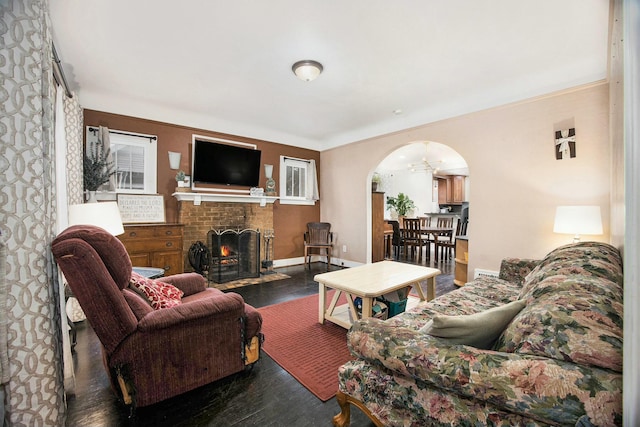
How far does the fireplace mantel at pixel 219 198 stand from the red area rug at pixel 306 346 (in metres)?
2.12

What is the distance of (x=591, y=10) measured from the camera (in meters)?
2.07

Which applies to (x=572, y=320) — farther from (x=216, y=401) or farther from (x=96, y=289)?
(x=96, y=289)

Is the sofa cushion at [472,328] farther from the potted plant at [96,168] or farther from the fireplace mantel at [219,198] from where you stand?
the fireplace mantel at [219,198]

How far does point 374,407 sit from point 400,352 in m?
0.38

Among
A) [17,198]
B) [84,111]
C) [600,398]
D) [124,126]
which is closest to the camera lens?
[600,398]

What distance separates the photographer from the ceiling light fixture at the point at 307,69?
2.79 m

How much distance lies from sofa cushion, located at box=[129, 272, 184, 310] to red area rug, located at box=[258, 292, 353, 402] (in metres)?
0.89

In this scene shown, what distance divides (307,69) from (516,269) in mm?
2885

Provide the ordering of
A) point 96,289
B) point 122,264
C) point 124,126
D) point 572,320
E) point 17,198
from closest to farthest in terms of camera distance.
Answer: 1. point 572,320
2. point 17,198
3. point 96,289
4. point 122,264
5. point 124,126

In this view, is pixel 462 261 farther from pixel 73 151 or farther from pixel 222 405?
pixel 73 151

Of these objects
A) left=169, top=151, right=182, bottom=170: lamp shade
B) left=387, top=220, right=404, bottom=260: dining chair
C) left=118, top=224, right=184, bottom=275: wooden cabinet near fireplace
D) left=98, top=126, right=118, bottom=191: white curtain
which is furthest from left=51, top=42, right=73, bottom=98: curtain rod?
left=387, top=220, right=404, bottom=260: dining chair

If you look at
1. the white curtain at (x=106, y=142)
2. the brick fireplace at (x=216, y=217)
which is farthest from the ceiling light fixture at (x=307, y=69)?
the white curtain at (x=106, y=142)

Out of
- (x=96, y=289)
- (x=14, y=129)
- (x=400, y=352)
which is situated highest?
(x=14, y=129)

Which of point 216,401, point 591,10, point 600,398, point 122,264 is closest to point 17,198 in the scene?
point 122,264
